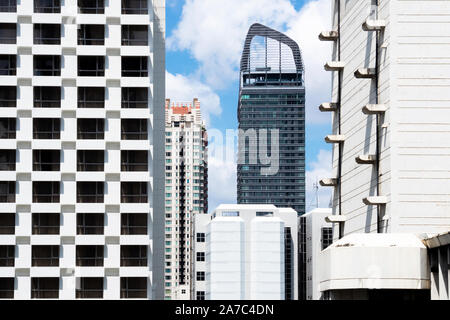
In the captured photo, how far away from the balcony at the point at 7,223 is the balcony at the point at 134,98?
16023 millimetres

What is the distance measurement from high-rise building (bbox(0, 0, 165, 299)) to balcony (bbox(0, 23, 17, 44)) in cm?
10

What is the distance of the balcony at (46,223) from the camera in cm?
8500

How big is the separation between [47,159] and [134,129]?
951 centimetres

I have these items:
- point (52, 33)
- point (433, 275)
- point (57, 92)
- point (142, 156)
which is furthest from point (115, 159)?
point (433, 275)

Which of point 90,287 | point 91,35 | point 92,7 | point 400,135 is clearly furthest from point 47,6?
point 400,135

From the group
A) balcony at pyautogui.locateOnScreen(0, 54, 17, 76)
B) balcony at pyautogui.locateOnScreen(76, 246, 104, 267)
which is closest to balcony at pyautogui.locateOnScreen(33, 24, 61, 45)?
balcony at pyautogui.locateOnScreen(0, 54, 17, 76)

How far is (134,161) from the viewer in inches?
3425

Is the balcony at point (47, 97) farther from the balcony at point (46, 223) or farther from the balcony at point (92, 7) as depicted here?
the balcony at point (46, 223)

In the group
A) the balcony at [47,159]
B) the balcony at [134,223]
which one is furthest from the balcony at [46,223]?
the balcony at [134,223]

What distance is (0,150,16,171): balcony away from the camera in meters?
86.8

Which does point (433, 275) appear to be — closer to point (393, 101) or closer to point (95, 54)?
point (393, 101)

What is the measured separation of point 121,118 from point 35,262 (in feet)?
55.4

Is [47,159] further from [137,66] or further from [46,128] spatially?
[137,66]

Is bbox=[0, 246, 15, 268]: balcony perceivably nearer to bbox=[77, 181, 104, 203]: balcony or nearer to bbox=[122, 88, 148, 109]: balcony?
bbox=[77, 181, 104, 203]: balcony
